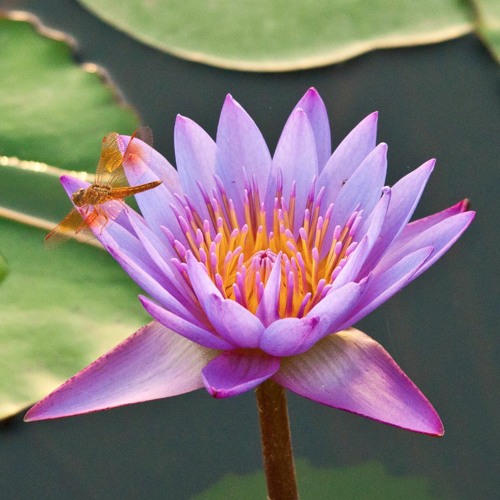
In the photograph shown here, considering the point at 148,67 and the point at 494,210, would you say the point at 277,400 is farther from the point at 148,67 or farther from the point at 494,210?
the point at 148,67

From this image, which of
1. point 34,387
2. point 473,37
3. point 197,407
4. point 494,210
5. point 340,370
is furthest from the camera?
point 473,37

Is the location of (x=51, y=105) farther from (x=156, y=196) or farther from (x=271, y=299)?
(x=271, y=299)

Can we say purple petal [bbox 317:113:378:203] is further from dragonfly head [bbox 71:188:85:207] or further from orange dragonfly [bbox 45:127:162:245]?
dragonfly head [bbox 71:188:85:207]

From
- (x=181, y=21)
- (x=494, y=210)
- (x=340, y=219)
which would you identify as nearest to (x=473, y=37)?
(x=494, y=210)

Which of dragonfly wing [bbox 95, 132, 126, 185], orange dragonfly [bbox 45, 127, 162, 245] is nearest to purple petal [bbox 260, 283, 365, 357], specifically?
orange dragonfly [bbox 45, 127, 162, 245]

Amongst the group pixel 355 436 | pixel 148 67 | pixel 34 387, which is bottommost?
pixel 34 387

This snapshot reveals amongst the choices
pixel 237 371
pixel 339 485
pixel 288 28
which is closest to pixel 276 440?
pixel 237 371
